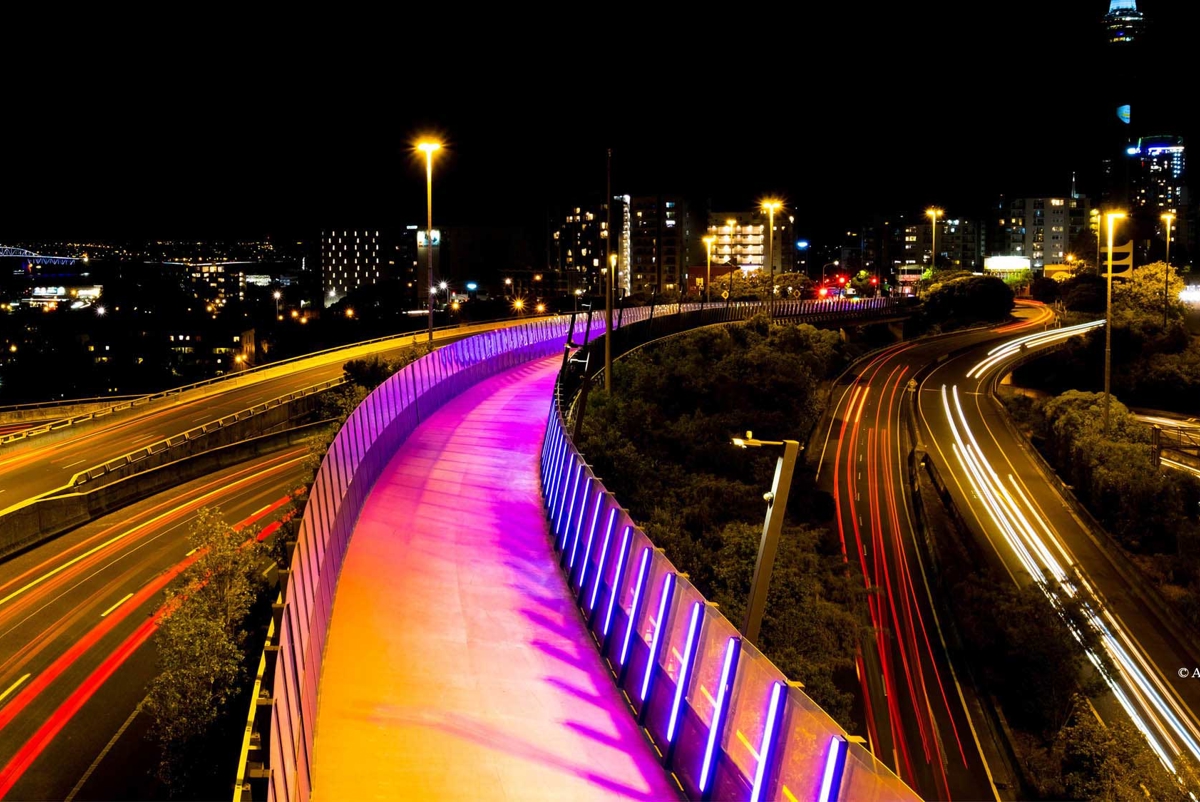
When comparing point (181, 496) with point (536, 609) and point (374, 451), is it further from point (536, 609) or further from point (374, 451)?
point (536, 609)

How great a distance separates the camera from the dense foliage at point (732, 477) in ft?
71.4

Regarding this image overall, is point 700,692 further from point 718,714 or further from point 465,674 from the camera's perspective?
point 465,674

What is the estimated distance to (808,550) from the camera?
28.5 meters

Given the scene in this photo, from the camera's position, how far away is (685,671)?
866cm

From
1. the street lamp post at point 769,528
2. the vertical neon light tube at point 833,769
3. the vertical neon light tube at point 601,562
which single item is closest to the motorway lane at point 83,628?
the vertical neon light tube at point 601,562

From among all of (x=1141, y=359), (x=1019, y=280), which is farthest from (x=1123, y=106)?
(x=1141, y=359)

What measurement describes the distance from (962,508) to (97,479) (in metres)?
30.0

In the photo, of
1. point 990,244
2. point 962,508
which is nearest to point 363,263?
point 990,244

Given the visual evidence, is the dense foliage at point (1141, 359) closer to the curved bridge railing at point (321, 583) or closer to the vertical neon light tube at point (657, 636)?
the curved bridge railing at point (321, 583)

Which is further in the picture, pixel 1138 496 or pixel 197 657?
pixel 1138 496

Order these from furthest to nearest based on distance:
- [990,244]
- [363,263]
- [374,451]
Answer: [363,263] → [990,244] → [374,451]

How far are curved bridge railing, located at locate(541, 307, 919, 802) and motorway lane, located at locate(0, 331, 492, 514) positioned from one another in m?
20.3

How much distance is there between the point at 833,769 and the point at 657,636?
12.4 ft

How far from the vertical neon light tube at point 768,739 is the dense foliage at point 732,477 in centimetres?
1330
